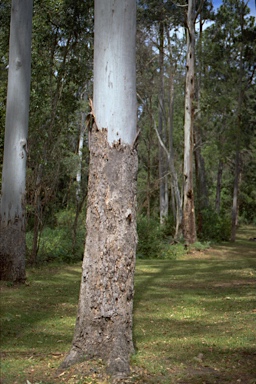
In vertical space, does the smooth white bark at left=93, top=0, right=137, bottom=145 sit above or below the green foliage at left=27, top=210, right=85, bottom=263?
above

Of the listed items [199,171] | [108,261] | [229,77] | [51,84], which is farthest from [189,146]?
[108,261]

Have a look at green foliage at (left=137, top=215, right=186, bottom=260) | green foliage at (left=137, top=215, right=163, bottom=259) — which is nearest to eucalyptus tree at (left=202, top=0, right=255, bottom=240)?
green foliage at (left=137, top=215, right=186, bottom=260)

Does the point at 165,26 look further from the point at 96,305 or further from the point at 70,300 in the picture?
the point at 96,305

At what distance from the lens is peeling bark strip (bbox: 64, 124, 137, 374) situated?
5.42 m

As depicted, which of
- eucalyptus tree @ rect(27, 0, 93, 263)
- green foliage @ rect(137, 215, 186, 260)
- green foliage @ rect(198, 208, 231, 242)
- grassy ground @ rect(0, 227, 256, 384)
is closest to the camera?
grassy ground @ rect(0, 227, 256, 384)

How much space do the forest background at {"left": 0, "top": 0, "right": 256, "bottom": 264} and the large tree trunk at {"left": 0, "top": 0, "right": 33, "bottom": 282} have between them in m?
2.60

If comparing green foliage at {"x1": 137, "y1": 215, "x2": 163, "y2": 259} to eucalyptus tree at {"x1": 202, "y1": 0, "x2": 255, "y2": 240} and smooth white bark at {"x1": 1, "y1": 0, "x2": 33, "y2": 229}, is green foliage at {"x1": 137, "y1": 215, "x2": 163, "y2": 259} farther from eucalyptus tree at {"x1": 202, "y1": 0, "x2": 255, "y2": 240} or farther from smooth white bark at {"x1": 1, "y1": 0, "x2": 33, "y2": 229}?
smooth white bark at {"x1": 1, "y1": 0, "x2": 33, "y2": 229}

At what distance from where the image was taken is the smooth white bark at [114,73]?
560 centimetres

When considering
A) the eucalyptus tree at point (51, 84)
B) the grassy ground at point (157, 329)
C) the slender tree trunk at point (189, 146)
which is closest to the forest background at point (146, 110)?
the eucalyptus tree at point (51, 84)

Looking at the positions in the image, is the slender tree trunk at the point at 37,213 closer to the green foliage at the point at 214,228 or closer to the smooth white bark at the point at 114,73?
the smooth white bark at the point at 114,73

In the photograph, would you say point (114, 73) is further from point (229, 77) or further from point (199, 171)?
point (229, 77)

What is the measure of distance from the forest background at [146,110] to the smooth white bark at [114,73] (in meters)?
0.26

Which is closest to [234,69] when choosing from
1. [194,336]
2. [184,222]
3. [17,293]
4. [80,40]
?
[184,222]

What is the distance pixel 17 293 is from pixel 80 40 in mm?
8531
